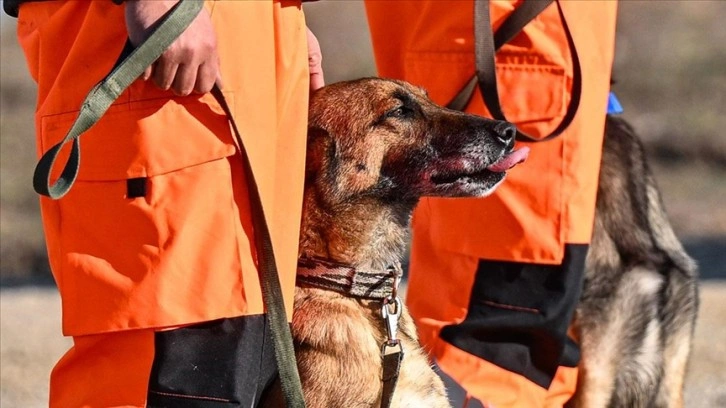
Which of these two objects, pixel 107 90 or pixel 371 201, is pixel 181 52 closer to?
pixel 107 90

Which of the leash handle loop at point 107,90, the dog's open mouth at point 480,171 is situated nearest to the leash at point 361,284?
the dog's open mouth at point 480,171

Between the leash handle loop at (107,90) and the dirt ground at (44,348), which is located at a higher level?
the leash handle loop at (107,90)

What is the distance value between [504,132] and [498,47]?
1.18 ft

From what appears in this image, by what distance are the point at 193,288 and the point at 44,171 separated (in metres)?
0.38

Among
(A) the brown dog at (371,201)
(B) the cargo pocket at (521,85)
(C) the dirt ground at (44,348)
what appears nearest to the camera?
(A) the brown dog at (371,201)

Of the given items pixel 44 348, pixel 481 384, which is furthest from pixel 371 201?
pixel 44 348

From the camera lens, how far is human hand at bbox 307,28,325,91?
114 inches

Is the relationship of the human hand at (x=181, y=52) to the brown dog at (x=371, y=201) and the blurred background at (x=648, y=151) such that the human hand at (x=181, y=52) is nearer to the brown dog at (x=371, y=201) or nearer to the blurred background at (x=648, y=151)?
the brown dog at (x=371, y=201)

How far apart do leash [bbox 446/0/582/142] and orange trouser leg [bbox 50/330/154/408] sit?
49.4 inches

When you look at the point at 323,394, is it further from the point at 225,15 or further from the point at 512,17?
the point at 512,17

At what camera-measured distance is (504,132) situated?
9.46 feet

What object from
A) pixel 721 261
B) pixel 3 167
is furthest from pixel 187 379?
pixel 3 167

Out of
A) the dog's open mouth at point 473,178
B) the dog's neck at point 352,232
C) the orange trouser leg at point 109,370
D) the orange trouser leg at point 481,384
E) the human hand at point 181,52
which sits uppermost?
the human hand at point 181,52

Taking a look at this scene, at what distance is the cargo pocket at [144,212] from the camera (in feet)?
7.29
